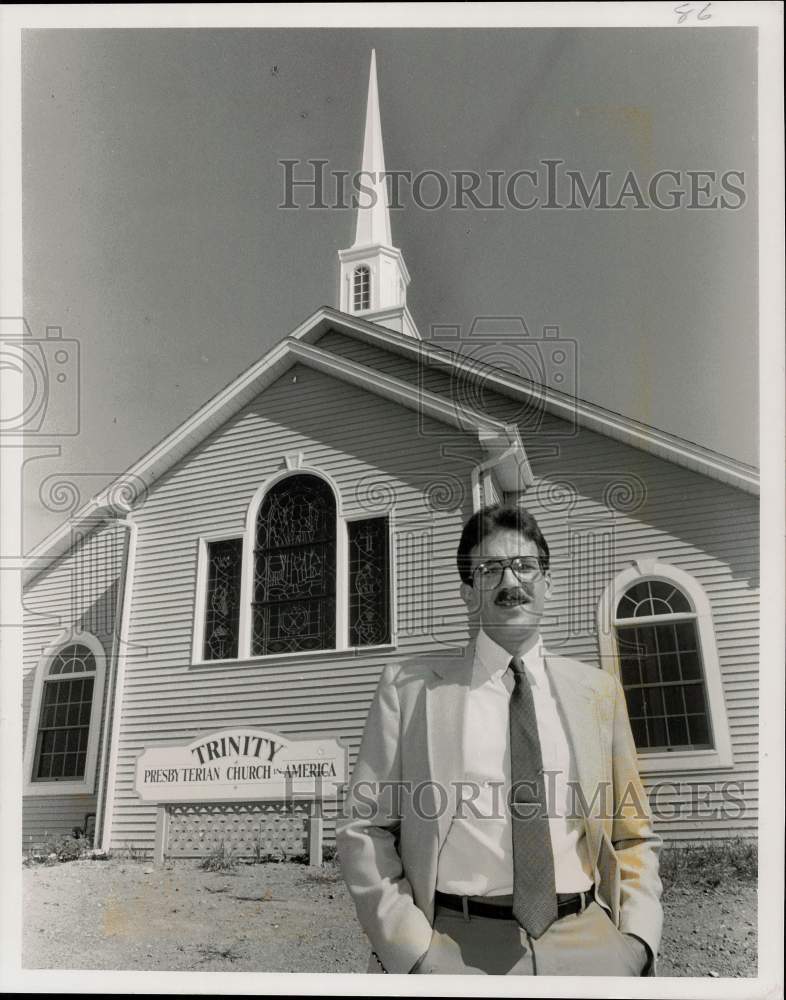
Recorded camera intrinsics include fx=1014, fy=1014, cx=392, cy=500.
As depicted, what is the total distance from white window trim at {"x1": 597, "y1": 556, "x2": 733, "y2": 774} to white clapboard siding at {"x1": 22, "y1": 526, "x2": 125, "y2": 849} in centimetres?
306

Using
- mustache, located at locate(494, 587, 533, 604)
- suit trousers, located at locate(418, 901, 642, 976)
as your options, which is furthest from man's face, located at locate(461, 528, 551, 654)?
Result: suit trousers, located at locate(418, 901, 642, 976)

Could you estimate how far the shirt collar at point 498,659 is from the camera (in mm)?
5348

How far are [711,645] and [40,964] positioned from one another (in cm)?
432

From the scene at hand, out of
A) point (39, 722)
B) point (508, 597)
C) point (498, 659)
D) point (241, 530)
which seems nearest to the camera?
point (498, 659)

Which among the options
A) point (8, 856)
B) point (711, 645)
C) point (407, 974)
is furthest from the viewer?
point (8, 856)

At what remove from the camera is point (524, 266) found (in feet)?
19.6

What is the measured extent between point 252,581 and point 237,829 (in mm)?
1477

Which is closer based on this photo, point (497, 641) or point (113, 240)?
point (497, 641)

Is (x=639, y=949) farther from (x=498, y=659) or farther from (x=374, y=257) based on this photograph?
(x=374, y=257)

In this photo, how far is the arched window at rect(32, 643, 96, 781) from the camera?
6.27 m

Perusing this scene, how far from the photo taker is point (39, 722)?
6266mm

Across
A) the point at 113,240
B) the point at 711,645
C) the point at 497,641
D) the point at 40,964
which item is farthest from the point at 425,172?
the point at 40,964

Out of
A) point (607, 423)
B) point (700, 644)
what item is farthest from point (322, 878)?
point (607, 423)

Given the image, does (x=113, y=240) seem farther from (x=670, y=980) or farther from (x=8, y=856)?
(x=670, y=980)
